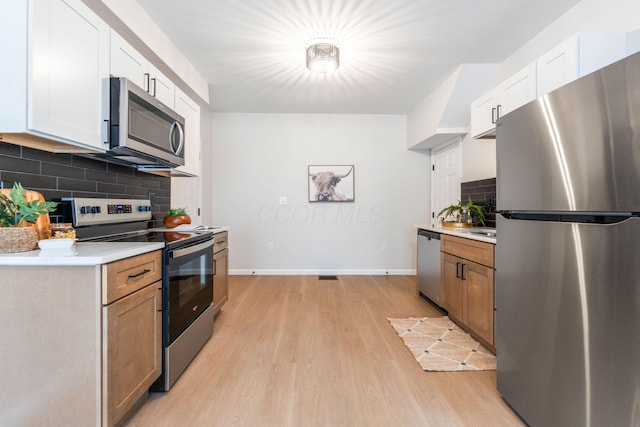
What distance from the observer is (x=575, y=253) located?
1.18m

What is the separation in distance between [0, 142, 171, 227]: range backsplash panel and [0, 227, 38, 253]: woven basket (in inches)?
14.3

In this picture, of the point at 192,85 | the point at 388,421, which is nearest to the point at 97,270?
the point at 388,421

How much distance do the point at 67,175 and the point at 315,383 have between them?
1.93 m

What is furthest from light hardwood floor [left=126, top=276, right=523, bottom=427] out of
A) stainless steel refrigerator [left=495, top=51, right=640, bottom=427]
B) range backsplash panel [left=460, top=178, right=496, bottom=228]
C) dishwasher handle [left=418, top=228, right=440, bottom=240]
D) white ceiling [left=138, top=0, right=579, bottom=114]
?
white ceiling [left=138, top=0, right=579, bottom=114]

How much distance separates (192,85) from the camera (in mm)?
3072

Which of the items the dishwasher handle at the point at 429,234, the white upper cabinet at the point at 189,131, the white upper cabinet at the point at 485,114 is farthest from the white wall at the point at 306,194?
the white upper cabinet at the point at 485,114

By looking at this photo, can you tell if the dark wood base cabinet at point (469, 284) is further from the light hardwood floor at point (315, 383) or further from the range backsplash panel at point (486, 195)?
the range backsplash panel at point (486, 195)

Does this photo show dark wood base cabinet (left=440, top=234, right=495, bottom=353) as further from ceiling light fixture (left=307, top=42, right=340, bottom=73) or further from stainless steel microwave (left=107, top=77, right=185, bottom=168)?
stainless steel microwave (left=107, top=77, right=185, bottom=168)

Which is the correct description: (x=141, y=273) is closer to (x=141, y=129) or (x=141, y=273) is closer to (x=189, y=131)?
(x=141, y=129)

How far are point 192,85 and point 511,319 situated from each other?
130 inches

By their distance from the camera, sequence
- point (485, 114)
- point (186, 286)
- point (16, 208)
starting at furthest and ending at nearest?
point (485, 114) < point (186, 286) < point (16, 208)

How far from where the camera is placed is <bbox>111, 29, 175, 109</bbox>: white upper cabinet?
175cm

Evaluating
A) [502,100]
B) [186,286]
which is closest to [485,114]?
[502,100]

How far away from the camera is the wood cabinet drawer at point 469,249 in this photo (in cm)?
216
